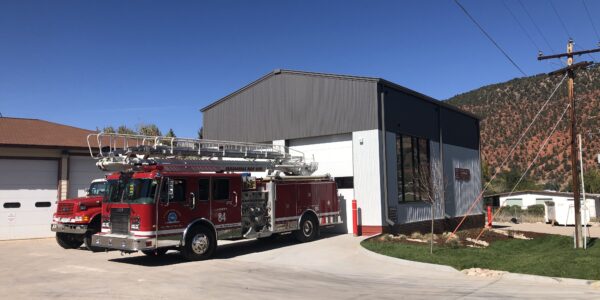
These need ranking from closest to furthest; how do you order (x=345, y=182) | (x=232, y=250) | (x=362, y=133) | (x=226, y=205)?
(x=226, y=205), (x=232, y=250), (x=362, y=133), (x=345, y=182)

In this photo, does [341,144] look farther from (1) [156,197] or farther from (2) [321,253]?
(1) [156,197]

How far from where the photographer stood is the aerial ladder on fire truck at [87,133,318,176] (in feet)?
47.0

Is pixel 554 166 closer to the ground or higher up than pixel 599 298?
higher up

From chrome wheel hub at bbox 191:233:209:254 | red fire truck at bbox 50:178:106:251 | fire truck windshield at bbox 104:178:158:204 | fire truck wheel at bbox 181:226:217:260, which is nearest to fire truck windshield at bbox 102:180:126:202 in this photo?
fire truck windshield at bbox 104:178:158:204

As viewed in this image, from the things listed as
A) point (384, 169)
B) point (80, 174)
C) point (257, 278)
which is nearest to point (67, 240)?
point (80, 174)

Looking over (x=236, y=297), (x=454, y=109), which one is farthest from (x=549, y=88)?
(x=236, y=297)

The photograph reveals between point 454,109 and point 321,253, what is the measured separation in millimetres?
16869

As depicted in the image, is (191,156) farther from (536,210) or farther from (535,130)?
(535,130)

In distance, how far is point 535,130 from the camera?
252 feet

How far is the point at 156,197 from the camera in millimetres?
13617

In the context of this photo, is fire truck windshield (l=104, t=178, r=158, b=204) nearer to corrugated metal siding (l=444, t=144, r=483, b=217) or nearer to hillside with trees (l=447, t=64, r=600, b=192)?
corrugated metal siding (l=444, t=144, r=483, b=217)

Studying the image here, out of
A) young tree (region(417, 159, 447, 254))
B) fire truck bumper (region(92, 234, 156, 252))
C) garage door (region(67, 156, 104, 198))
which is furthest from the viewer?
garage door (region(67, 156, 104, 198))

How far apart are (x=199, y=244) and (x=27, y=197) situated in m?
12.4

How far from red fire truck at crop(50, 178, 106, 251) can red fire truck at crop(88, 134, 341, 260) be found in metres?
2.44
